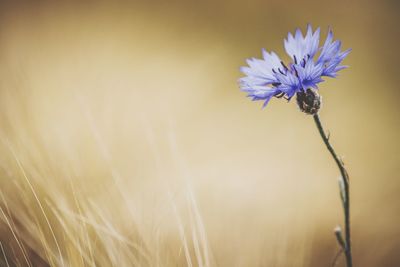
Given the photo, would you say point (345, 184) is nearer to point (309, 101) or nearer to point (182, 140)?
point (309, 101)

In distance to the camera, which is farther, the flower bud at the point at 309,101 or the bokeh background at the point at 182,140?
the bokeh background at the point at 182,140

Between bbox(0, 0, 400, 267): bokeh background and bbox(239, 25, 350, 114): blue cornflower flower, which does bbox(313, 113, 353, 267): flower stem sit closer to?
bbox(239, 25, 350, 114): blue cornflower flower

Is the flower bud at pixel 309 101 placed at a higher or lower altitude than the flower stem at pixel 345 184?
higher

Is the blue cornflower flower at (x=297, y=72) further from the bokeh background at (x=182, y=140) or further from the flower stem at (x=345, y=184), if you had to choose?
the bokeh background at (x=182, y=140)

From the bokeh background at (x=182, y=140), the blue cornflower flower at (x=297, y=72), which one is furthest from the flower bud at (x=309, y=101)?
the bokeh background at (x=182, y=140)

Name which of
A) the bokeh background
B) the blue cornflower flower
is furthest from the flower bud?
the bokeh background

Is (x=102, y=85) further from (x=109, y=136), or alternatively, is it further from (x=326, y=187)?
(x=326, y=187)

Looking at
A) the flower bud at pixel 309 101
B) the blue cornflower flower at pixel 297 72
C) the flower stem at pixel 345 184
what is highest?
the blue cornflower flower at pixel 297 72

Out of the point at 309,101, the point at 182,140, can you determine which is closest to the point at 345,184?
the point at 309,101
